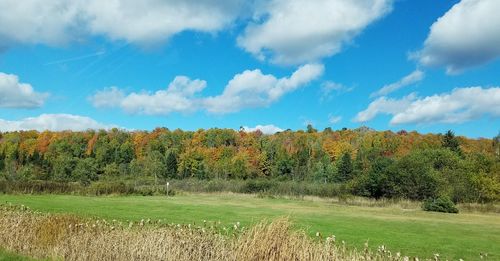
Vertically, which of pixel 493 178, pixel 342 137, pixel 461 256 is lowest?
pixel 461 256

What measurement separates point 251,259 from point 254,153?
92176mm

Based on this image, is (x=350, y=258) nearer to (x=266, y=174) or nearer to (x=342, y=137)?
(x=266, y=174)

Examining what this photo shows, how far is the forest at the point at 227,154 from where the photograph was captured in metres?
73.8

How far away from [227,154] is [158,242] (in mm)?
90988

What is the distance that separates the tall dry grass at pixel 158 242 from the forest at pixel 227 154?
43.3m

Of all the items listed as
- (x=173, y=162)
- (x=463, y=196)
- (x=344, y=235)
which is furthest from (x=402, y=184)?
(x=173, y=162)

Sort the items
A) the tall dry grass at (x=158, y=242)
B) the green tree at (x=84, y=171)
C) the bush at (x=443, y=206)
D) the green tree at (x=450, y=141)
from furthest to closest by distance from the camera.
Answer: the green tree at (x=84, y=171) → the green tree at (x=450, y=141) → the bush at (x=443, y=206) → the tall dry grass at (x=158, y=242)

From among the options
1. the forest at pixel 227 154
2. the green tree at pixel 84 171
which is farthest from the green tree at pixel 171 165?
the green tree at pixel 84 171

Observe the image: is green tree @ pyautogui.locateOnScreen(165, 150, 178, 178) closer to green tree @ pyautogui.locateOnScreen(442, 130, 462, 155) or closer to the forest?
the forest

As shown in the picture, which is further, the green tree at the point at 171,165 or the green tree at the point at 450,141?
the green tree at the point at 171,165

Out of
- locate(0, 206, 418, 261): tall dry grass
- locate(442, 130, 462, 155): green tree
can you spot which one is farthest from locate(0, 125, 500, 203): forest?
locate(0, 206, 418, 261): tall dry grass

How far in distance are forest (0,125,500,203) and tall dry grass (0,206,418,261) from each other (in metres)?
43.3

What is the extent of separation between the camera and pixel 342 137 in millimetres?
102750

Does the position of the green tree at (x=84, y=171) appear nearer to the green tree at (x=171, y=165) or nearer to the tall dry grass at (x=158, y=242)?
the green tree at (x=171, y=165)
